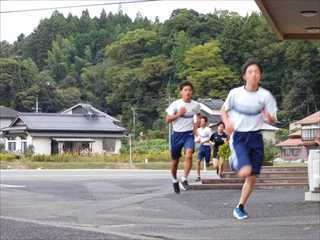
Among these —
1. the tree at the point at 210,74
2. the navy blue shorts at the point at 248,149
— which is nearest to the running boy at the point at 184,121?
the navy blue shorts at the point at 248,149

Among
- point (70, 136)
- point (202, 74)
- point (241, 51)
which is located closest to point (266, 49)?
point (241, 51)

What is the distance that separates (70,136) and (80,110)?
2211 centimetres

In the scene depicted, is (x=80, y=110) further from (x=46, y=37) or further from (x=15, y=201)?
(x=15, y=201)

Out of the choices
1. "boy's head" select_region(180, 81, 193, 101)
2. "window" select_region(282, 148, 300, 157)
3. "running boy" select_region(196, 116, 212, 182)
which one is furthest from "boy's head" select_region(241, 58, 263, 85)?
"window" select_region(282, 148, 300, 157)

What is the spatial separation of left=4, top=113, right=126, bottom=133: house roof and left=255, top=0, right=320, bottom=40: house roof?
5416 cm

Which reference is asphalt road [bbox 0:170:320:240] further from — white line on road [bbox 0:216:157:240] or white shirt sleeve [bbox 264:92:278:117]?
white shirt sleeve [bbox 264:92:278:117]

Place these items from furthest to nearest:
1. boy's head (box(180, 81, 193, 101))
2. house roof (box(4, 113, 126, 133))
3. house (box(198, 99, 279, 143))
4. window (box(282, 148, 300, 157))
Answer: window (box(282, 148, 300, 157)), house roof (box(4, 113, 126, 133)), boy's head (box(180, 81, 193, 101)), house (box(198, 99, 279, 143))

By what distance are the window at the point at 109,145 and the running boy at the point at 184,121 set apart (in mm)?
60993

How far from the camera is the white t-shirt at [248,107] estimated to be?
224 inches

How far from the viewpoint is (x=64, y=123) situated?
2810 inches

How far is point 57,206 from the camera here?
1673 centimetres

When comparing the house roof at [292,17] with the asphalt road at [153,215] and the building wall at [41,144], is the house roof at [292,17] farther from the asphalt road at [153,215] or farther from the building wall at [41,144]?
the building wall at [41,144]

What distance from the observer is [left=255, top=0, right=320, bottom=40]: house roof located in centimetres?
1305

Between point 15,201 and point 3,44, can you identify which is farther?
point 3,44
